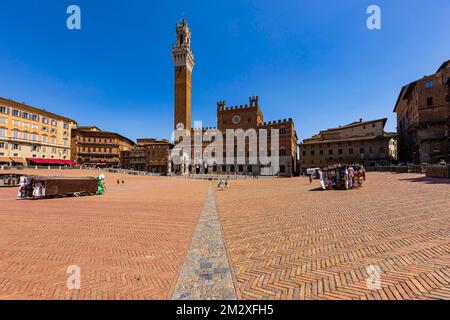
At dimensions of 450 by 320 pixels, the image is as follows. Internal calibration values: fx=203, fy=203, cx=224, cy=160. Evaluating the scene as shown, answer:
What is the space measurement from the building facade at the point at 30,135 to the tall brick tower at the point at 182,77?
30274 millimetres

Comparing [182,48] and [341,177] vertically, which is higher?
[182,48]

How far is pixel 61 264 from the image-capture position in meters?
4.70

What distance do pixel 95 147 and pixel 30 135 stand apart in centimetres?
2288

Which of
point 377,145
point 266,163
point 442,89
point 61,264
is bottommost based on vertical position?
point 61,264

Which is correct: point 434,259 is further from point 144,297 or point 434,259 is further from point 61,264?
point 61,264

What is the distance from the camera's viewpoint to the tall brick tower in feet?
198

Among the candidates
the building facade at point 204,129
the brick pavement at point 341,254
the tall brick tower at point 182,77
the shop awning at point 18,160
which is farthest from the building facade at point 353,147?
the shop awning at point 18,160

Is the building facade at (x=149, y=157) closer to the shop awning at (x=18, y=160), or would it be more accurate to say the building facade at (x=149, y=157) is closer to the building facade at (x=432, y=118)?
the shop awning at (x=18, y=160)

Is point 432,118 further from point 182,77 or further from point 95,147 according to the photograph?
point 95,147

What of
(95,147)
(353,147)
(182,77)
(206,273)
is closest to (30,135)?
(95,147)

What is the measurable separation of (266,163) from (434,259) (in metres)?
50.2

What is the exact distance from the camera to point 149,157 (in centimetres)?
7019

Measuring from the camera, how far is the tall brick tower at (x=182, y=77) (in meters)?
60.2
